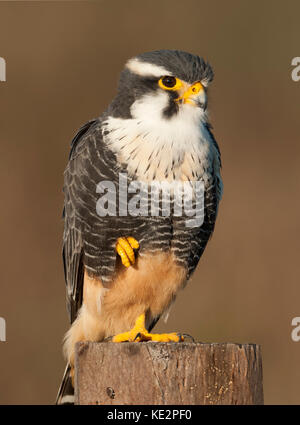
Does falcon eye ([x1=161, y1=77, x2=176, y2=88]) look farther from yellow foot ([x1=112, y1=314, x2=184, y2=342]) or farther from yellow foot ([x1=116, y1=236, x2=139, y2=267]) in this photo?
yellow foot ([x1=112, y1=314, x2=184, y2=342])

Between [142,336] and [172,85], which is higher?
[172,85]

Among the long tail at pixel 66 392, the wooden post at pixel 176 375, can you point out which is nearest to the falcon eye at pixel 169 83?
the wooden post at pixel 176 375

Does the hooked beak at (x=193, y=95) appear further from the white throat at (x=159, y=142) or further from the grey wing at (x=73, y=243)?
the grey wing at (x=73, y=243)

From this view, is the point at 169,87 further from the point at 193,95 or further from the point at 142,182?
the point at 142,182

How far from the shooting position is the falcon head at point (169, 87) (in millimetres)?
3432

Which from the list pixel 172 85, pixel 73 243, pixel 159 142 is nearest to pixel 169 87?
pixel 172 85

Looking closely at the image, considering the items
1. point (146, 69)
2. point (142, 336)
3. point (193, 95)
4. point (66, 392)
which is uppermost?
point (146, 69)

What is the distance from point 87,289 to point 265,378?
2.60 m

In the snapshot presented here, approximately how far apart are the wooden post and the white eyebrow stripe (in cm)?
135

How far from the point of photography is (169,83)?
3.45 m

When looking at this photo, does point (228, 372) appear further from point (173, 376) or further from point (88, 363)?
point (88, 363)

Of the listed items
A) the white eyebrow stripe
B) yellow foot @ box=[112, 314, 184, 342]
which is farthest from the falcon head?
yellow foot @ box=[112, 314, 184, 342]

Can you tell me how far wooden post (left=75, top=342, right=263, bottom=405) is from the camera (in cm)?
273

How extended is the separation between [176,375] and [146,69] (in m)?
1.53
